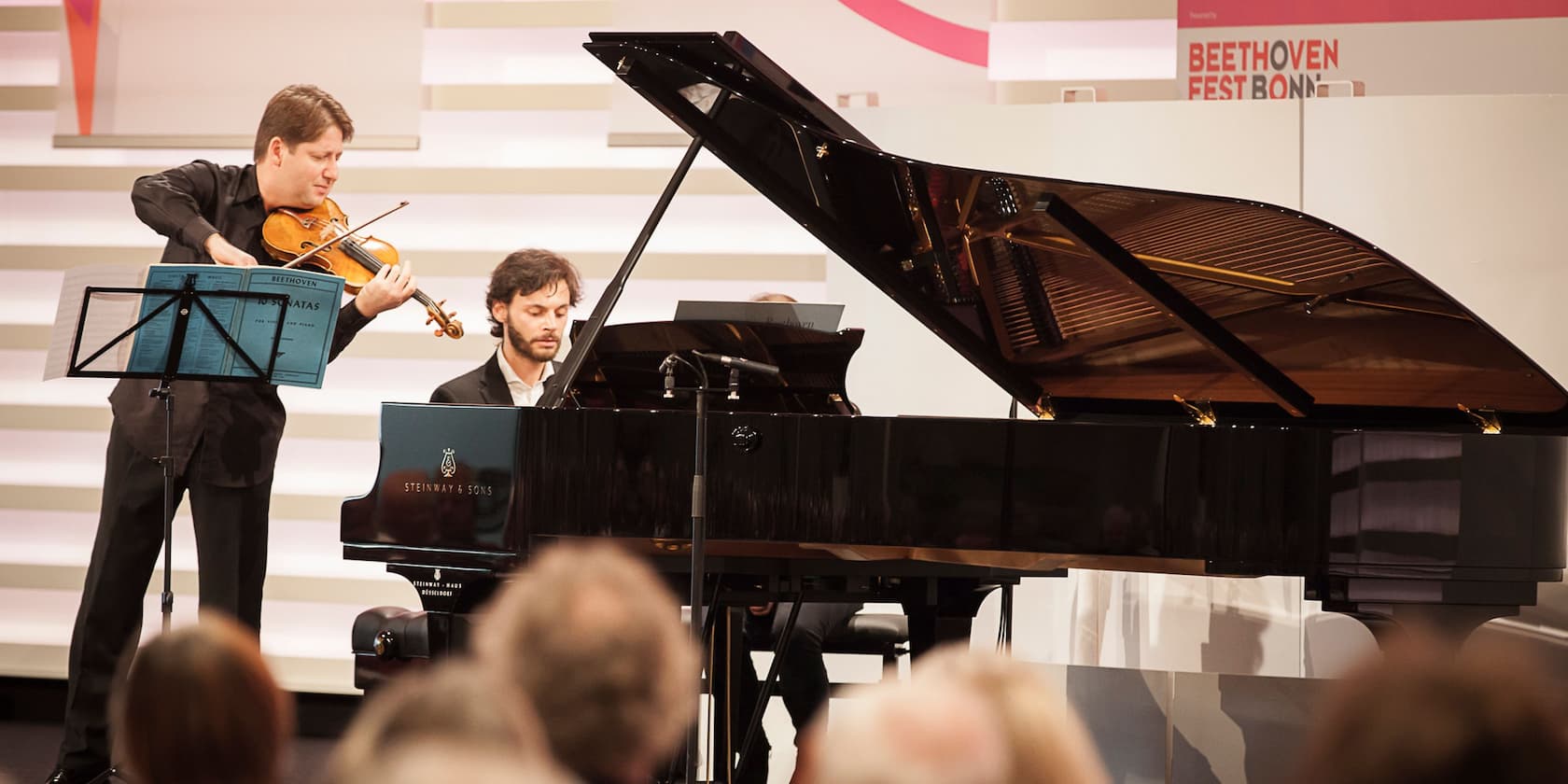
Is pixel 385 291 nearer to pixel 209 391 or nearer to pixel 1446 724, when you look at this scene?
pixel 209 391

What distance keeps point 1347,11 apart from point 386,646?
12.6 feet

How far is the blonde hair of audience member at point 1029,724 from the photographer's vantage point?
0.98m

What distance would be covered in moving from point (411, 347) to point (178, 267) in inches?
84.4

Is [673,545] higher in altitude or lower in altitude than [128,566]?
higher

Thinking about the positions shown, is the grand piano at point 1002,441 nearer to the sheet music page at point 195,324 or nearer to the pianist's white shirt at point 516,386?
the sheet music page at point 195,324

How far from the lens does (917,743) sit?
0.87m

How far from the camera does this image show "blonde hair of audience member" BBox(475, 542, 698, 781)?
1.05 meters

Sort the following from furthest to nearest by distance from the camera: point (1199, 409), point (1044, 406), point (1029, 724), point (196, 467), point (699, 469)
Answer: point (196, 467), point (1044, 406), point (1199, 409), point (699, 469), point (1029, 724)

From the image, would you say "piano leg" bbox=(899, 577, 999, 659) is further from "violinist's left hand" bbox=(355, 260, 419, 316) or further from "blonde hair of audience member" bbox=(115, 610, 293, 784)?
"blonde hair of audience member" bbox=(115, 610, 293, 784)

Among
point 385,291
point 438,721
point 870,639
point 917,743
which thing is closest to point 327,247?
point 385,291

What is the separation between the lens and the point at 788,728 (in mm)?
5145

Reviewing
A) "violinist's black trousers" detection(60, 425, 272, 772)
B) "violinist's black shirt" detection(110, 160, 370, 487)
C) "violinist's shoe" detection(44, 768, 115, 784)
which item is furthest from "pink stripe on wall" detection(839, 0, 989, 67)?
"violinist's shoe" detection(44, 768, 115, 784)

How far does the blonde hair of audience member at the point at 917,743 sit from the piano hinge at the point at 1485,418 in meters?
2.80

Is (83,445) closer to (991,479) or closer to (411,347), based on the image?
(411,347)
